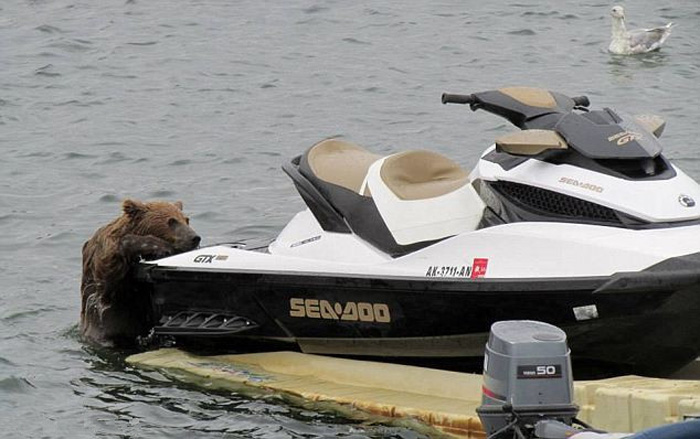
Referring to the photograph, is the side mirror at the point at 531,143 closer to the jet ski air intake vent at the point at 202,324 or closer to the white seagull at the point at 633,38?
the jet ski air intake vent at the point at 202,324

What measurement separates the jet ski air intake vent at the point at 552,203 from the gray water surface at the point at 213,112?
111cm

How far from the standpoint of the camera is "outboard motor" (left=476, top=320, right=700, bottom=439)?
15.5ft

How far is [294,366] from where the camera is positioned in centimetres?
712

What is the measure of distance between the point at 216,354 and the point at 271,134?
5814 millimetres

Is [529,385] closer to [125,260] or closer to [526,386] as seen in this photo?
[526,386]

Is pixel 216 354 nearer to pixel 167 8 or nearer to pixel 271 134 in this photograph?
pixel 271 134

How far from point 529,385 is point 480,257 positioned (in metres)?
1.73

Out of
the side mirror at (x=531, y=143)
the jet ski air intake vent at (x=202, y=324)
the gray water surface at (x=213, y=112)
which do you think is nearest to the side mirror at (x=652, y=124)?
the side mirror at (x=531, y=143)

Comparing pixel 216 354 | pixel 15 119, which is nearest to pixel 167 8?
pixel 15 119

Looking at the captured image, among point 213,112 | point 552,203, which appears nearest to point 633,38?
point 213,112

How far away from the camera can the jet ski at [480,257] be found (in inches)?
243

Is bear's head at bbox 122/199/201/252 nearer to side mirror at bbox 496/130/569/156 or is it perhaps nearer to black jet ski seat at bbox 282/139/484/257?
black jet ski seat at bbox 282/139/484/257

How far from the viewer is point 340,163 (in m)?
7.29

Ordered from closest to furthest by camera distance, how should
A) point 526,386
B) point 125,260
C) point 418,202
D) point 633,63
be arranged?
point 526,386, point 418,202, point 125,260, point 633,63
